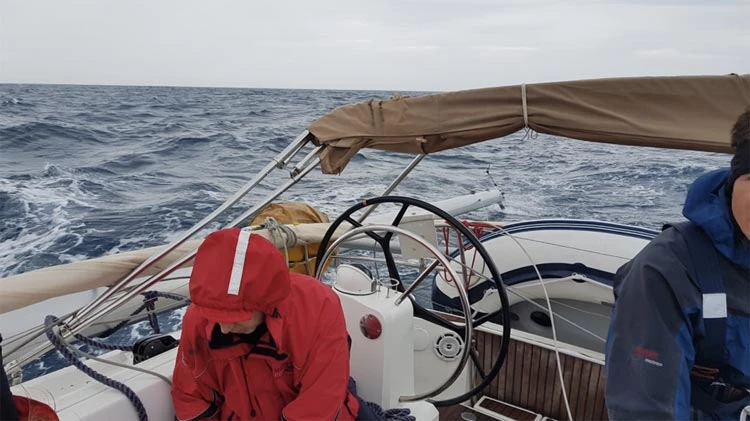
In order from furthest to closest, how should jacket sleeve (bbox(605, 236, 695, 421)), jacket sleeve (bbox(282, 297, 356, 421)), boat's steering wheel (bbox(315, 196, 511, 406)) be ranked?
boat's steering wheel (bbox(315, 196, 511, 406))
jacket sleeve (bbox(282, 297, 356, 421))
jacket sleeve (bbox(605, 236, 695, 421))

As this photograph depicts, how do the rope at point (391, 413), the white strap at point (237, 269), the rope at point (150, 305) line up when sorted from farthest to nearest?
the rope at point (150, 305), the rope at point (391, 413), the white strap at point (237, 269)

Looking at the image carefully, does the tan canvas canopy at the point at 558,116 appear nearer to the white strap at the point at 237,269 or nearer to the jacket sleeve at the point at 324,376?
the jacket sleeve at the point at 324,376

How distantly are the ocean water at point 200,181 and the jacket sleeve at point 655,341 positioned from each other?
0.84m

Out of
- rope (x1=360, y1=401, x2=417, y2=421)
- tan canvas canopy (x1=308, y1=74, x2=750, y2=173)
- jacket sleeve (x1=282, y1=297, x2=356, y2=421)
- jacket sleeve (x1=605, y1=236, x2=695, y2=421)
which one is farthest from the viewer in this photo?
rope (x1=360, y1=401, x2=417, y2=421)

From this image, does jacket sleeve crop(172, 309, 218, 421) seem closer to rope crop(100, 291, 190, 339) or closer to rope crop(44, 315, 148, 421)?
rope crop(44, 315, 148, 421)

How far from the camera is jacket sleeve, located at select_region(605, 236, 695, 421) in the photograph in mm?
981

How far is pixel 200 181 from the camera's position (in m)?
7.86

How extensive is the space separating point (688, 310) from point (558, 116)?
0.78m

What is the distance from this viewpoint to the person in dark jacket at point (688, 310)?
3.22ft

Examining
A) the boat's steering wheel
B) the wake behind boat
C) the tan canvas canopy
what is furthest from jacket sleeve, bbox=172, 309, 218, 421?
the tan canvas canopy

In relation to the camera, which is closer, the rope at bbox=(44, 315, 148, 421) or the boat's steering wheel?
the rope at bbox=(44, 315, 148, 421)

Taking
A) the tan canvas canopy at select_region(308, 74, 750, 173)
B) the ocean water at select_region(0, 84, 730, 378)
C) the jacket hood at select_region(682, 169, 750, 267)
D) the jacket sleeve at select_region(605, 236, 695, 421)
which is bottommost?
the ocean water at select_region(0, 84, 730, 378)

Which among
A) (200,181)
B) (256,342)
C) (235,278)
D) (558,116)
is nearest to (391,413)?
(256,342)

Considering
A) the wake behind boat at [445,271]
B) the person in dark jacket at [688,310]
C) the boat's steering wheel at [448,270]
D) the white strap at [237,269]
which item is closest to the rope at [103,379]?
the wake behind boat at [445,271]
